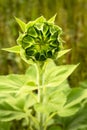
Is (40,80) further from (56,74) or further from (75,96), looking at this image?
(75,96)

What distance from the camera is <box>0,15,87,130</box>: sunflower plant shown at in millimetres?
1315

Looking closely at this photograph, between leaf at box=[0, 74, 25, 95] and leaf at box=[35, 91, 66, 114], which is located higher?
leaf at box=[0, 74, 25, 95]

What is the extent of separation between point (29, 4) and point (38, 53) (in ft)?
8.76

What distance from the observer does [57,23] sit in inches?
126

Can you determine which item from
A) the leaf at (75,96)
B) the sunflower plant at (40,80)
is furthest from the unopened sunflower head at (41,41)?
the leaf at (75,96)

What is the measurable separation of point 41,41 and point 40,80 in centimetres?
21

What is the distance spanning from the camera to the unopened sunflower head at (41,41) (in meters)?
1.30

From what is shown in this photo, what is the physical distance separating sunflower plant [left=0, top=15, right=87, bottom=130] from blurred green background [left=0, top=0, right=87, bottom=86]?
935 mm

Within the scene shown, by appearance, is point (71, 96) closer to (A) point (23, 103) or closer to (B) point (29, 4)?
A: (A) point (23, 103)

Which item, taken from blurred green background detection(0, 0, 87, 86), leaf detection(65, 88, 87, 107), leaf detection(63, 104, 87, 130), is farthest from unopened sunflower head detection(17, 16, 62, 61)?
→ blurred green background detection(0, 0, 87, 86)

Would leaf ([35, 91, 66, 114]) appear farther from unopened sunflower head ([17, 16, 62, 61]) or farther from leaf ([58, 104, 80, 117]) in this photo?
unopened sunflower head ([17, 16, 62, 61])

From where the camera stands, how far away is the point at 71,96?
1597 mm

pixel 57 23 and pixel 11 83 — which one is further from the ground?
pixel 57 23

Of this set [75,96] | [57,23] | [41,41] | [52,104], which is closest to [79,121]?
[75,96]
